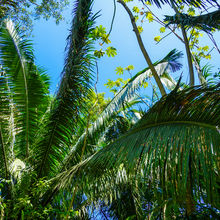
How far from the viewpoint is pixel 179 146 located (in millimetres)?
1720

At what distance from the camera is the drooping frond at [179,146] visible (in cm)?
154

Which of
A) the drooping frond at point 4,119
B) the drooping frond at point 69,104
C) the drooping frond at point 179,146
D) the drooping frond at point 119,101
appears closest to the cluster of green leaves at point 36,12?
the drooping frond at point 69,104

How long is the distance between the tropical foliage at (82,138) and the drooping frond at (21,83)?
18 mm

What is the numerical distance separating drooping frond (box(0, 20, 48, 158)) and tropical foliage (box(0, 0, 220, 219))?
0.02 m

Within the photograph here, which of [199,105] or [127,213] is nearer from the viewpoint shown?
[199,105]

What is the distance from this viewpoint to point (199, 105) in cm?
190

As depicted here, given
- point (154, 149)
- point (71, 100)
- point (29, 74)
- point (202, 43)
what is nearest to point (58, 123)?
point (71, 100)

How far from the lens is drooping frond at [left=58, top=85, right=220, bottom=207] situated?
154cm

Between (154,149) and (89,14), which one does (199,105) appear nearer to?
(154,149)

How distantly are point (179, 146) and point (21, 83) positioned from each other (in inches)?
136

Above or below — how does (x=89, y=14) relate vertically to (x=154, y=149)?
above

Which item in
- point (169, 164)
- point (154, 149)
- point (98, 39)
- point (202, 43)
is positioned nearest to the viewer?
point (169, 164)

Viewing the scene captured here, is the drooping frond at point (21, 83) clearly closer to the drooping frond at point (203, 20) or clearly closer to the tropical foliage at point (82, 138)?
the tropical foliage at point (82, 138)

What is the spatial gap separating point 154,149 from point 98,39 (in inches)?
122
